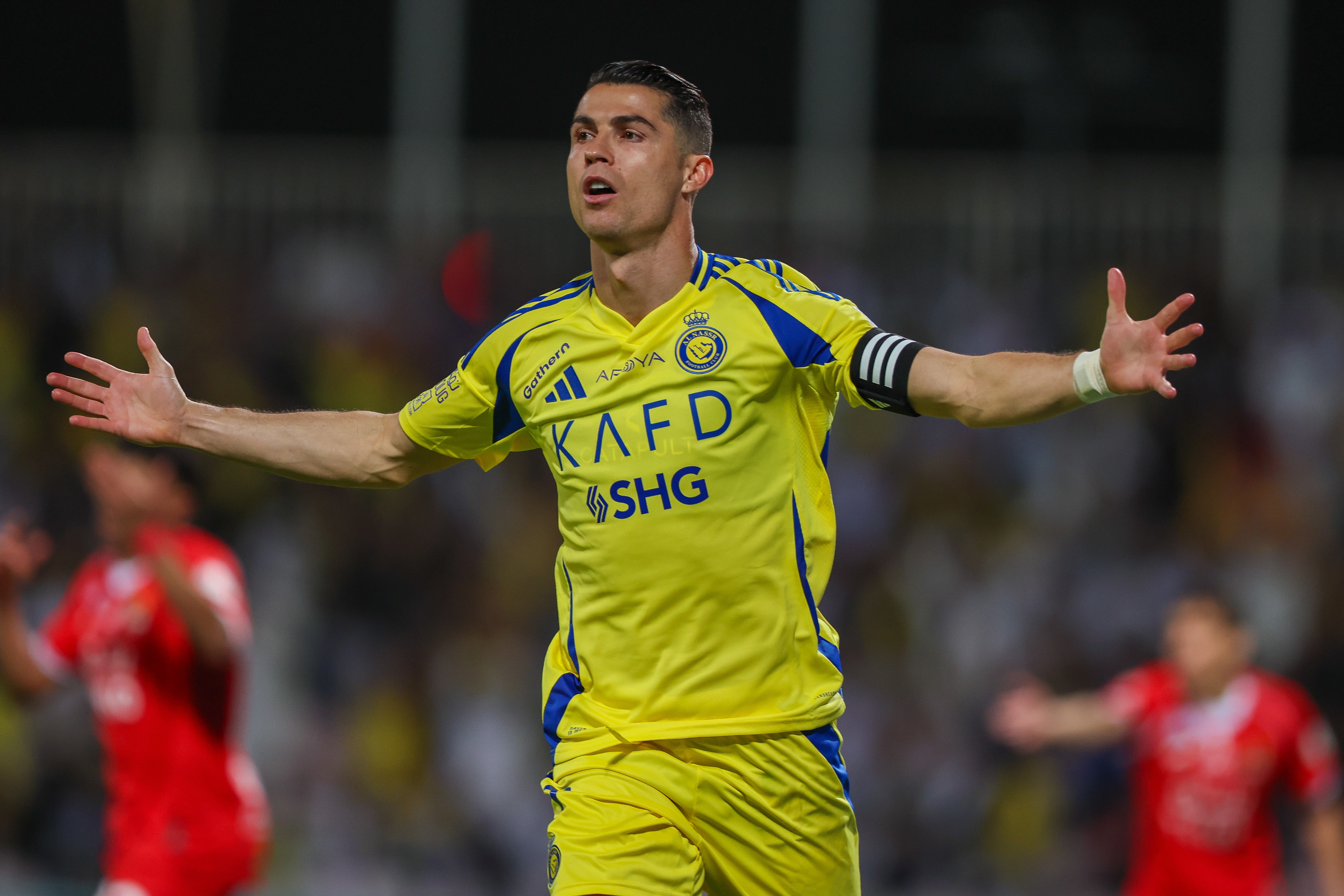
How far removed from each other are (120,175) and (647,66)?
9233 millimetres

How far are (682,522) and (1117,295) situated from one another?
120cm

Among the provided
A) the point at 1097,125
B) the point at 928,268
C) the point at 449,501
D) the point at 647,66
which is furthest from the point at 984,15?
the point at 647,66

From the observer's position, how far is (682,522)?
4.04 meters

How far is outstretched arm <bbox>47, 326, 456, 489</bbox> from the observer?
436cm

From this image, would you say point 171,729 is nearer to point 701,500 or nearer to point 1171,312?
point 701,500

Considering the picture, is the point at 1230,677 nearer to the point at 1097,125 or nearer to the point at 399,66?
the point at 1097,125

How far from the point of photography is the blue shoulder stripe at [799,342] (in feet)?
13.2

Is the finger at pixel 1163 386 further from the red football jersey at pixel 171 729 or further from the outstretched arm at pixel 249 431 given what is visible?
the red football jersey at pixel 171 729

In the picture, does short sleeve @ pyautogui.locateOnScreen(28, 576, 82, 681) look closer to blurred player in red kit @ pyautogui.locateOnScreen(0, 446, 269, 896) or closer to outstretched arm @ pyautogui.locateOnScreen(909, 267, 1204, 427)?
blurred player in red kit @ pyautogui.locateOnScreen(0, 446, 269, 896)

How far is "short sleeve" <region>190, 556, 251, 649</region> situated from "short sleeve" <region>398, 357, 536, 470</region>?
1.90 metres

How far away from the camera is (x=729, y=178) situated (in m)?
13.9

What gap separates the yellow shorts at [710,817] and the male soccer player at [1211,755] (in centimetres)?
332

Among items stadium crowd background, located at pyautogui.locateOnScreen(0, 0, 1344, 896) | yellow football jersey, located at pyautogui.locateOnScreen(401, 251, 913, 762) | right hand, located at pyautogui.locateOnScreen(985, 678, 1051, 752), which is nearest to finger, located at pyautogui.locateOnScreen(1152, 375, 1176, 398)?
yellow football jersey, located at pyautogui.locateOnScreen(401, 251, 913, 762)

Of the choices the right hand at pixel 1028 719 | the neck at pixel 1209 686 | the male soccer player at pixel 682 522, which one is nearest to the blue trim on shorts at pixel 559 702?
the male soccer player at pixel 682 522
